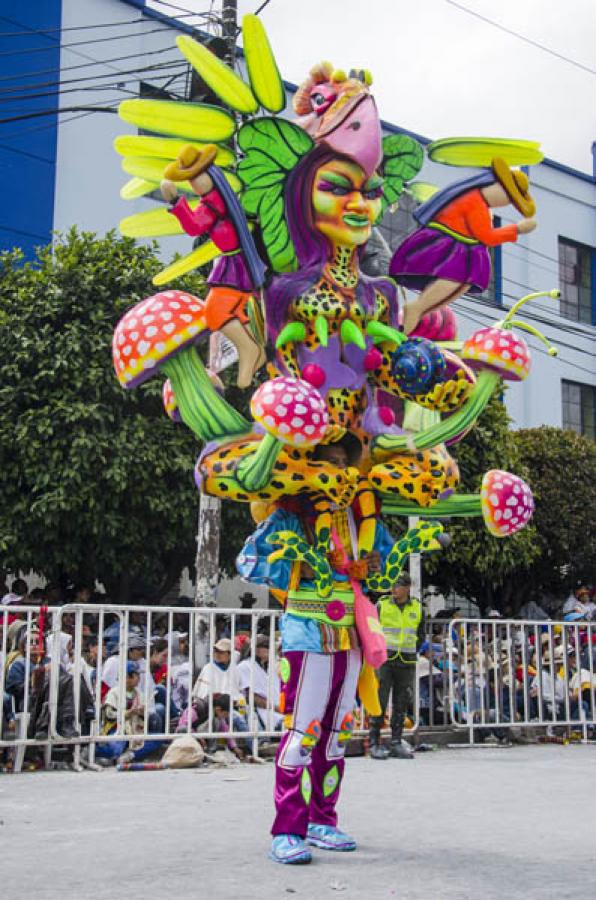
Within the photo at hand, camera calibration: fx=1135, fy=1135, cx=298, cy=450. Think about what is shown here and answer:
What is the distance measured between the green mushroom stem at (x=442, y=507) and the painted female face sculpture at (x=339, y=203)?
121 cm

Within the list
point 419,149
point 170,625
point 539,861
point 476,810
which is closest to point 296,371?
point 419,149

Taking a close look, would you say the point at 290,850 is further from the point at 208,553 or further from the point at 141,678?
the point at 208,553

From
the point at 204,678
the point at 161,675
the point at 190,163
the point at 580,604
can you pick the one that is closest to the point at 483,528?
the point at 580,604

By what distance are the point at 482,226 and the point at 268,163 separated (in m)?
1.02

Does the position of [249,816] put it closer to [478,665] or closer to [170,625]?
[170,625]

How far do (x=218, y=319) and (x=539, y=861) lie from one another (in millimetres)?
2653

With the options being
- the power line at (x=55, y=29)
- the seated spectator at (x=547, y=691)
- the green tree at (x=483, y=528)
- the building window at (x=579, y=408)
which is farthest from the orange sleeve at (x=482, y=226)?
the building window at (x=579, y=408)

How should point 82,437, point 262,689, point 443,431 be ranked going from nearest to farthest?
point 443,431 → point 262,689 → point 82,437

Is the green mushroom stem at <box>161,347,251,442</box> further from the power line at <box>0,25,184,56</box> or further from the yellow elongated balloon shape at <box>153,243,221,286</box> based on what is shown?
the power line at <box>0,25,184,56</box>

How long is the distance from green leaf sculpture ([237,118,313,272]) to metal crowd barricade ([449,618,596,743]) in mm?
6735

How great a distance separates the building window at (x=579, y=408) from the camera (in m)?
26.7

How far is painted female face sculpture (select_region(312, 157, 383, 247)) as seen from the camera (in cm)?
501

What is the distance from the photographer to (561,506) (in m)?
20.1

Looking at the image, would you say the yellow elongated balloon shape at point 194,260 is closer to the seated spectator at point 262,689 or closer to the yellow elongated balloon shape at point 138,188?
the yellow elongated balloon shape at point 138,188
